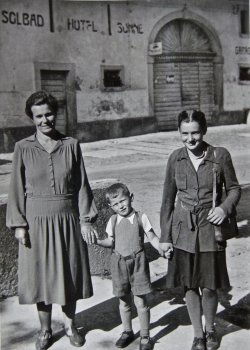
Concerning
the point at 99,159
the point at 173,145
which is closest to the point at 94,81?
the point at 173,145

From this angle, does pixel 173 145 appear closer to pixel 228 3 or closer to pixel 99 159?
pixel 99 159

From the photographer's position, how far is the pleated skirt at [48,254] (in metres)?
2.80

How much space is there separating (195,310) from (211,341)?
0.64 feet

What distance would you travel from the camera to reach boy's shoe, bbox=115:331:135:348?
2.85 metres

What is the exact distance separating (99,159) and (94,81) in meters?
3.92

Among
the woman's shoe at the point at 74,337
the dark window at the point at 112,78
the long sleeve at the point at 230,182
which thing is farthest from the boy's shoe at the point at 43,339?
the dark window at the point at 112,78

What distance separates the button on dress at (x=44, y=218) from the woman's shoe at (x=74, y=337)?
23cm

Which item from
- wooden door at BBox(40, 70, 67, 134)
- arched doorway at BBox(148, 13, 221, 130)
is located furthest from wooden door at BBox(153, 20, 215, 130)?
wooden door at BBox(40, 70, 67, 134)

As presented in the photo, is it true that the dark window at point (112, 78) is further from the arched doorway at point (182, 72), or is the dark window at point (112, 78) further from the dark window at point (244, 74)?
the dark window at point (244, 74)

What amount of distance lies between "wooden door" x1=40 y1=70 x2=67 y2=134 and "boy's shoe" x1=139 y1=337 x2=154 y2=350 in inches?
391

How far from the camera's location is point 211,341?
277 centimetres

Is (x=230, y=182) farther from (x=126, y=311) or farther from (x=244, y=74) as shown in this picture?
(x=244, y=74)

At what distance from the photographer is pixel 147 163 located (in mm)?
9469

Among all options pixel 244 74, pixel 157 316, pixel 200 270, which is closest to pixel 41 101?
pixel 200 270
